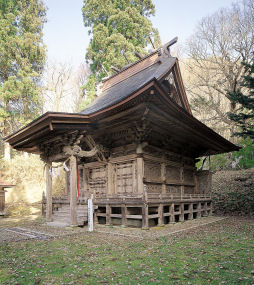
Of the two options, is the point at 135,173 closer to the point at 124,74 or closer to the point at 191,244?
the point at 191,244

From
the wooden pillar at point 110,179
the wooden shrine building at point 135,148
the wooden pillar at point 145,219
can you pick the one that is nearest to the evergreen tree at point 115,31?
the wooden shrine building at point 135,148

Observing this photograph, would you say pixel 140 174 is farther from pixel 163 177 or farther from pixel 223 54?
pixel 223 54

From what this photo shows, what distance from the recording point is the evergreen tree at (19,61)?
21.8m

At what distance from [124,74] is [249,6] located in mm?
18398

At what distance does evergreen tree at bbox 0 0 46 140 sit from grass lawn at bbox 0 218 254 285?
17.9 meters

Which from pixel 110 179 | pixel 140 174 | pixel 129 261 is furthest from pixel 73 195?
pixel 129 261

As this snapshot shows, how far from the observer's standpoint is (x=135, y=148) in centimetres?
1091

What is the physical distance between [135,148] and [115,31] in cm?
1878

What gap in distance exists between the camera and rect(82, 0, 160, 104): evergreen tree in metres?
24.5

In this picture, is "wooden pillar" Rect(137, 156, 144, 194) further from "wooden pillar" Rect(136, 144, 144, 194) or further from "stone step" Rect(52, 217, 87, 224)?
"stone step" Rect(52, 217, 87, 224)

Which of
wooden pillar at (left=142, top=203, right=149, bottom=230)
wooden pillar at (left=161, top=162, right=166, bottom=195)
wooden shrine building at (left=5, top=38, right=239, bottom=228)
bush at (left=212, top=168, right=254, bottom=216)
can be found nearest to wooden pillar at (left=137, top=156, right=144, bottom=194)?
wooden shrine building at (left=5, top=38, right=239, bottom=228)

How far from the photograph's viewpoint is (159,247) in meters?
6.17

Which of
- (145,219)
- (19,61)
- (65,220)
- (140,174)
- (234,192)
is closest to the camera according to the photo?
(145,219)

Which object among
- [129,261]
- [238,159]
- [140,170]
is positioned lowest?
[129,261]
